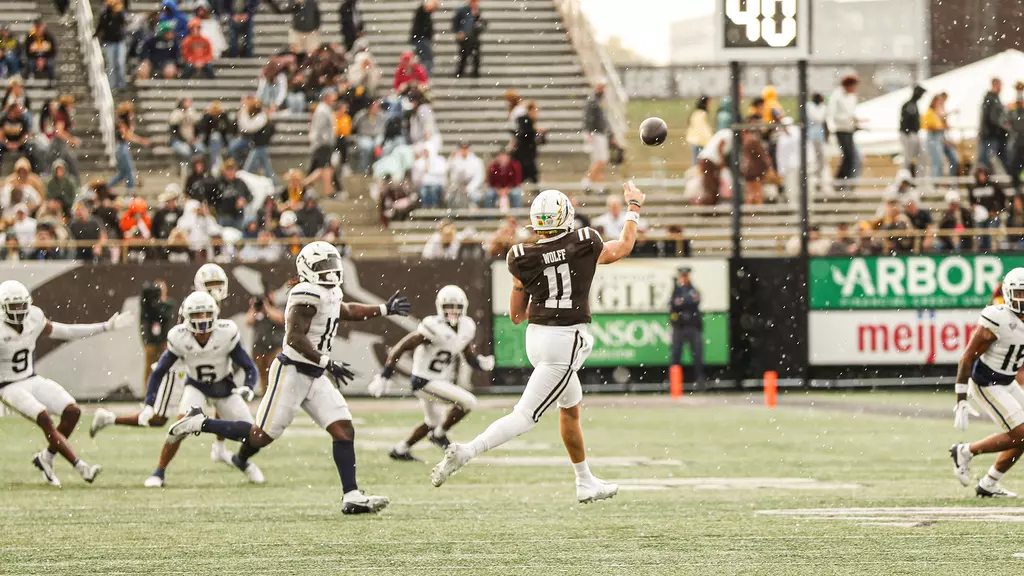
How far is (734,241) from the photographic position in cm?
2278

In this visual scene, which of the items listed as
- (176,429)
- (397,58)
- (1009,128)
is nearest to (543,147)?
(397,58)

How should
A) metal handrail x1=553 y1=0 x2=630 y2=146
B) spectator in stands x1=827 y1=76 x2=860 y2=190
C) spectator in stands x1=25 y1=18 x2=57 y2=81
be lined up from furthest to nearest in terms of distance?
1. metal handrail x1=553 y1=0 x2=630 y2=146
2. spectator in stands x1=25 y1=18 x2=57 y2=81
3. spectator in stands x1=827 y1=76 x2=860 y2=190

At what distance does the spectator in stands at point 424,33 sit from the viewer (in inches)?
1045

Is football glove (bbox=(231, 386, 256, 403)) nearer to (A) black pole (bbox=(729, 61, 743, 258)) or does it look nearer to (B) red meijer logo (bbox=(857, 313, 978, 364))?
(A) black pole (bbox=(729, 61, 743, 258))

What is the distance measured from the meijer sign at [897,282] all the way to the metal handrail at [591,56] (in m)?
5.83

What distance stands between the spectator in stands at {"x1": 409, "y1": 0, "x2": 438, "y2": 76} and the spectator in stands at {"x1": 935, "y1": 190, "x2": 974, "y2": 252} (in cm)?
835

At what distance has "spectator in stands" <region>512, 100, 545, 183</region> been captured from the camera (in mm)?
23969

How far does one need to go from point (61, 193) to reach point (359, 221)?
4294 mm

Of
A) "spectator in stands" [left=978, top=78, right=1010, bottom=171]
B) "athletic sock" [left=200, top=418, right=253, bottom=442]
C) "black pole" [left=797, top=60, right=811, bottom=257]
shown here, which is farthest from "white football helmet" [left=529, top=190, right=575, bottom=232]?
"spectator in stands" [left=978, top=78, right=1010, bottom=171]

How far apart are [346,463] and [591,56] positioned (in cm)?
1884

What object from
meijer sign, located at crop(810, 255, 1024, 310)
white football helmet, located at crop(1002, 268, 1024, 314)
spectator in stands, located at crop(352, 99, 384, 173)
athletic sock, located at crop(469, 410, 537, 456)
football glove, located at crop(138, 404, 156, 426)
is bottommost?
meijer sign, located at crop(810, 255, 1024, 310)

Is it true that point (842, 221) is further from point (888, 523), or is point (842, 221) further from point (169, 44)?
point (888, 523)

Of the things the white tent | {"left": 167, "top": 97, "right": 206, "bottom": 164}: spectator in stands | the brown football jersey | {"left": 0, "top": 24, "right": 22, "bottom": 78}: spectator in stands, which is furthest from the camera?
the white tent

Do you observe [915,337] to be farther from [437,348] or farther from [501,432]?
[501,432]
